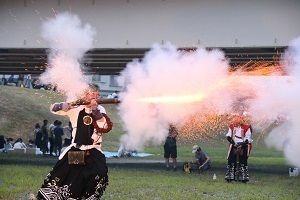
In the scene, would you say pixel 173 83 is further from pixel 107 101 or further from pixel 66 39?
pixel 107 101

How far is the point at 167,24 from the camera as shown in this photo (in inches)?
881

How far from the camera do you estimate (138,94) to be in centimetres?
1614

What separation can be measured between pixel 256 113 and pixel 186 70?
98.2 inches

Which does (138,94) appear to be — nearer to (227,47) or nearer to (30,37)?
(227,47)

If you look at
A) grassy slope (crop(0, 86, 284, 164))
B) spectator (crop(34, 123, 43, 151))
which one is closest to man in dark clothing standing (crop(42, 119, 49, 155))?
spectator (crop(34, 123, 43, 151))

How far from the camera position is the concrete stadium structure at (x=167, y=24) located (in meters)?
21.6

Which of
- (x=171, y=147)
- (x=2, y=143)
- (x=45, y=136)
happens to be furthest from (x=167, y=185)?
(x=2, y=143)

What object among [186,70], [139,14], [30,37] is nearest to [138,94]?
[186,70]

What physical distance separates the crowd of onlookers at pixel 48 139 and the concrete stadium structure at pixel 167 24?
6109mm

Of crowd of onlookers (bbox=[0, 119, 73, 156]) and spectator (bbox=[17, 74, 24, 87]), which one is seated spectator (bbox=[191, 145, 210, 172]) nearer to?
crowd of onlookers (bbox=[0, 119, 73, 156])

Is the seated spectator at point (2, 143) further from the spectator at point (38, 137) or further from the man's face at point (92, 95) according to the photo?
the man's face at point (92, 95)

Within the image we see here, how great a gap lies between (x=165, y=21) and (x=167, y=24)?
18 centimetres

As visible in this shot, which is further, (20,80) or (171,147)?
(20,80)

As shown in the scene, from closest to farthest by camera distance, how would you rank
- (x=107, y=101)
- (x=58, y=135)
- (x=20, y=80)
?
(x=107, y=101) < (x=58, y=135) < (x=20, y=80)
